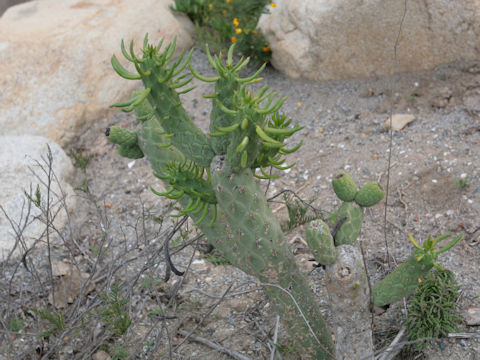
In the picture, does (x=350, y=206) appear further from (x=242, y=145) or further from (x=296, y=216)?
(x=296, y=216)

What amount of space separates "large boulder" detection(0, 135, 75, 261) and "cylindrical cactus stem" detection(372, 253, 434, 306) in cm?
216

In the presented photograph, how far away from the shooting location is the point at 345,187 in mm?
1966

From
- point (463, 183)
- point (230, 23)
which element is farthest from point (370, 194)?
point (230, 23)

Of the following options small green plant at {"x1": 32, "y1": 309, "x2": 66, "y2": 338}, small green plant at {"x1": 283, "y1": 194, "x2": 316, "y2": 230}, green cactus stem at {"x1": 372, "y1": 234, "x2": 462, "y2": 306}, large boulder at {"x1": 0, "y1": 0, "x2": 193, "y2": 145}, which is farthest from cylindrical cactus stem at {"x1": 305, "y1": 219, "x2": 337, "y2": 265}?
large boulder at {"x1": 0, "y1": 0, "x2": 193, "y2": 145}

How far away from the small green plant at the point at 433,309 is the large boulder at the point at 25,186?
2239mm

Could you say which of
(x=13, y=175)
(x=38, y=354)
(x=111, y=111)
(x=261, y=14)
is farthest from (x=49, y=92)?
(x=38, y=354)

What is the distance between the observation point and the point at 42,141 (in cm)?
413

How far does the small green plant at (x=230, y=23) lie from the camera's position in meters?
4.63

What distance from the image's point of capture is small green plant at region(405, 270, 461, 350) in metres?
2.16

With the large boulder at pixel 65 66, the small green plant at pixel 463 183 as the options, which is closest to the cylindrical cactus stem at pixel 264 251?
the small green plant at pixel 463 183

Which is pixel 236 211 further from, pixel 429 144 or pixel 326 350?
pixel 429 144

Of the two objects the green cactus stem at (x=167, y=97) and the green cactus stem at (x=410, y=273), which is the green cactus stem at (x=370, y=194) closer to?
the green cactus stem at (x=410, y=273)

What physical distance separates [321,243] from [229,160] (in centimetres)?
44

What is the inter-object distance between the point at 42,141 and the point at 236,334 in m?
2.49
